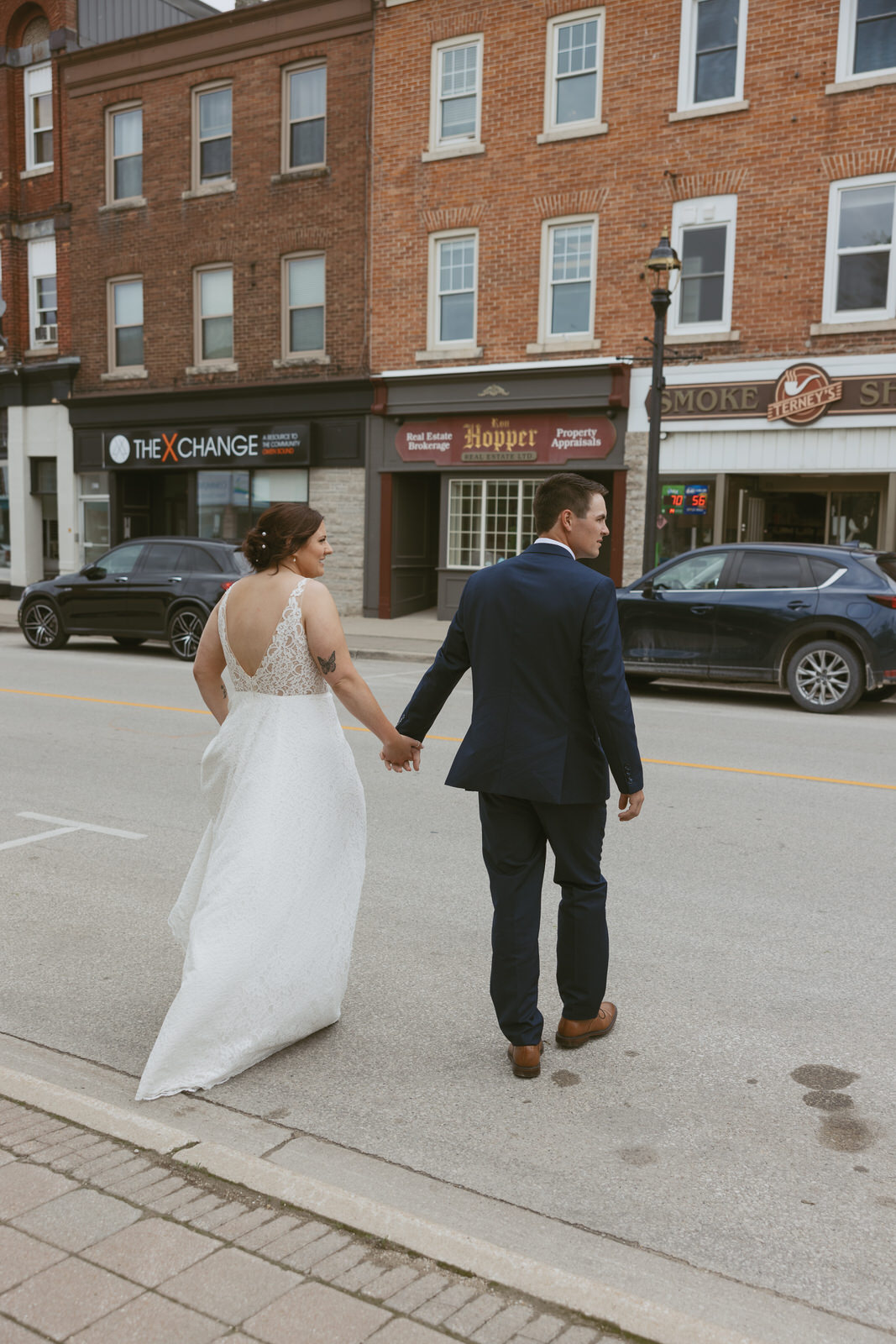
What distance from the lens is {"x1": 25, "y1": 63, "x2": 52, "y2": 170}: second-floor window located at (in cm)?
2525

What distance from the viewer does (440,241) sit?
20375 millimetres

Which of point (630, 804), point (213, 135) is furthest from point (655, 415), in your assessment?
point (213, 135)

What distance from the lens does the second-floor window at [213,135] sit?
22641 millimetres

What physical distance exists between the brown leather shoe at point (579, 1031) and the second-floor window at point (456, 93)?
18.7 metres

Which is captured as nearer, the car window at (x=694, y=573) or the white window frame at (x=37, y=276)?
the car window at (x=694, y=573)

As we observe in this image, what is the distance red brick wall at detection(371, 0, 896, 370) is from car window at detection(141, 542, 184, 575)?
677 centimetres

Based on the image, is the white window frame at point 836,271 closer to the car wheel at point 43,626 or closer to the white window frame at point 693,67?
the white window frame at point 693,67

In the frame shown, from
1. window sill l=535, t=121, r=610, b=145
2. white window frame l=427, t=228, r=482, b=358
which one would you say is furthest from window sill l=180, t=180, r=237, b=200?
window sill l=535, t=121, r=610, b=145

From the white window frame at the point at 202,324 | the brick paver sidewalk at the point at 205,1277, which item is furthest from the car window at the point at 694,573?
the white window frame at the point at 202,324

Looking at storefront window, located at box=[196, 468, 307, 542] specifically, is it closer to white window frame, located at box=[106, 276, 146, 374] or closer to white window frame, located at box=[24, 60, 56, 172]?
white window frame, located at box=[106, 276, 146, 374]

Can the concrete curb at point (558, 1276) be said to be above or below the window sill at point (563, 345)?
below

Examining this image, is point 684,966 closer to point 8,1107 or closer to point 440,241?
point 8,1107

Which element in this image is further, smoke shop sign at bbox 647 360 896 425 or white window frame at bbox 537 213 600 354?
white window frame at bbox 537 213 600 354

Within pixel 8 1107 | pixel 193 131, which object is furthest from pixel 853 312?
pixel 8 1107
